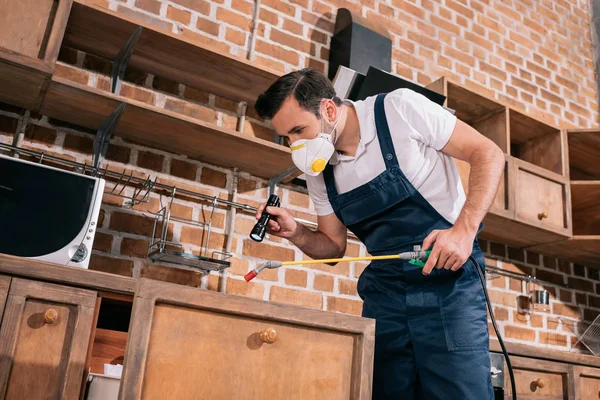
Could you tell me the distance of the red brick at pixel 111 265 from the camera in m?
2.01

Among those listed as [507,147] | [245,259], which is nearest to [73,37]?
[245,259]

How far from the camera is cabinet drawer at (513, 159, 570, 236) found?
2.75 metres

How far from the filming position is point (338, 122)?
1.67m

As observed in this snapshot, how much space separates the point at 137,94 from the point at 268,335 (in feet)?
4.48

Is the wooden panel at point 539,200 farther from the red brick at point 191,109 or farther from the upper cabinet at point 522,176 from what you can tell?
the red brick at point 191,109

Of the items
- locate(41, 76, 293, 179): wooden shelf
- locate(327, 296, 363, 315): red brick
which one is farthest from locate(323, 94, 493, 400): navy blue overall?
locate(327, 296, 363, 315): red brick

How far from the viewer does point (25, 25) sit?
1.81m

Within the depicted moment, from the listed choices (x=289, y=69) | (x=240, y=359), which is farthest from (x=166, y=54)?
(x=240, y=359)

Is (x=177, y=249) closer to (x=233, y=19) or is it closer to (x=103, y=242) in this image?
(x=103, y=242)

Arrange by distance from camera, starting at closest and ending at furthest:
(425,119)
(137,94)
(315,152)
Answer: (425,119) < (315,152) < (137,94)

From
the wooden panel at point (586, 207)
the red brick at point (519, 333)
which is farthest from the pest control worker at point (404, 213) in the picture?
the wooden panel at point (586, 207)

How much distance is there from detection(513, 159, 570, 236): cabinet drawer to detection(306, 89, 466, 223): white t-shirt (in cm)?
130

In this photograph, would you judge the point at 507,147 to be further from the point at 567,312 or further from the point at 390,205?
the point at 390,205

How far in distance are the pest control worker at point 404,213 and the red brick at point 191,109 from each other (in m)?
0.70
